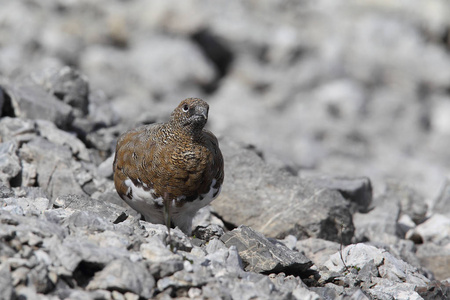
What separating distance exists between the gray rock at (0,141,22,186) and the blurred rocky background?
2cm

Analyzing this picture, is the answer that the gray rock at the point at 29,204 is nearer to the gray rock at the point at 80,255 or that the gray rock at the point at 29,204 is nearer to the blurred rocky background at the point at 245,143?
the blurred rocky background at the point at 245,143

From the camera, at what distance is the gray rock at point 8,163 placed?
7.42 meters

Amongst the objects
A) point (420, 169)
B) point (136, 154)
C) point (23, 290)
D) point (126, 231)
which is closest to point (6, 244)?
point (23, 290)

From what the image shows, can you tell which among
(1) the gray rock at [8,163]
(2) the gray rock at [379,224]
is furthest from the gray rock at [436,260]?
(1) the gray rock at [8,163]

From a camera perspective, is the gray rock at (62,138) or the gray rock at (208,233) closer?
the gray rock at (208,233)

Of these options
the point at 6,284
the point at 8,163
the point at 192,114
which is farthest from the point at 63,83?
the point at 6,284

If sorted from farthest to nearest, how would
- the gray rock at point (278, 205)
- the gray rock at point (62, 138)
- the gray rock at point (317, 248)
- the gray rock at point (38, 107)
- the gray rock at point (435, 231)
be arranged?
the gray rock at point (38, 107), the gray rock at point (435, 231), the gray rock at point (62, 138), the gray rock at point (278, 205), the gray rock at point (317, 248)

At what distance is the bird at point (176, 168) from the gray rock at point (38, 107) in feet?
10.1

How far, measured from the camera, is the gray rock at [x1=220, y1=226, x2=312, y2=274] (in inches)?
236

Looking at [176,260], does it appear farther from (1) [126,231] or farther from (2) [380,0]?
(2) [380,0]

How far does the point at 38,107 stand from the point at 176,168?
3846mm

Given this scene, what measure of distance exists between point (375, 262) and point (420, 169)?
1003cm

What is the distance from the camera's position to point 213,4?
20.0 meters

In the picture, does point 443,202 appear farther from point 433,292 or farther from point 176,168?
point 176,168
